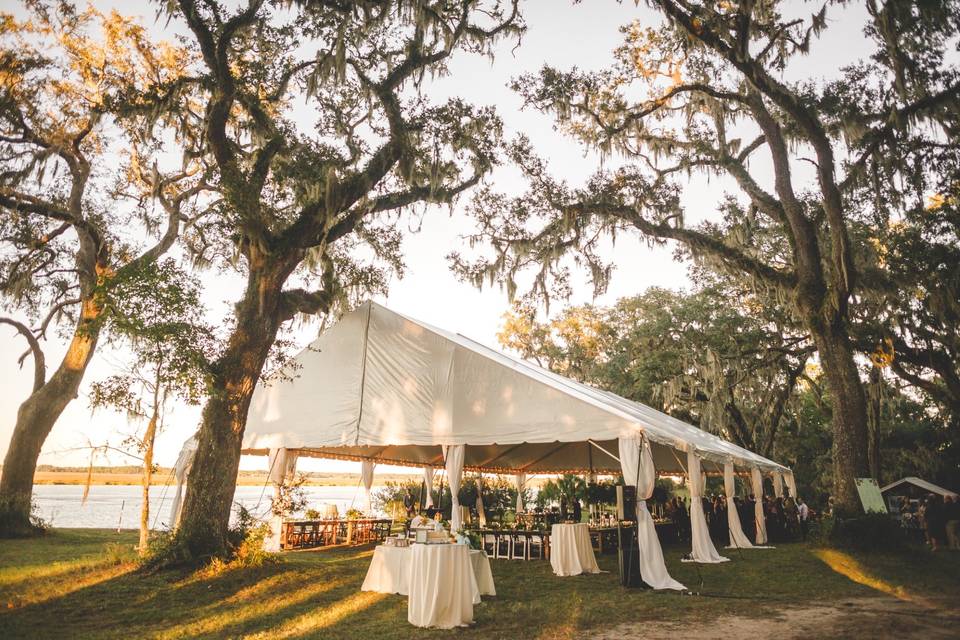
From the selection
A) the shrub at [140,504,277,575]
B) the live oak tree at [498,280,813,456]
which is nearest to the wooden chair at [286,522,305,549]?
the shrub at [140,504,277,575]

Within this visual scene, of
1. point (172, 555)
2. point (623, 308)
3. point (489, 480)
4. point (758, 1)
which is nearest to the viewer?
point (172, 555)

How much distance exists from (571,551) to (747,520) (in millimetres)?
8811

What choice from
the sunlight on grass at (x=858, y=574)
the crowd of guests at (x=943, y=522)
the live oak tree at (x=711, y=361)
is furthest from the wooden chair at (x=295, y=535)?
the crowd of guests at (x=943, y=522)

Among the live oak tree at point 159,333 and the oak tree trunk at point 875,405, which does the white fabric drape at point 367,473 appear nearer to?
the live oak tree at point 159,333

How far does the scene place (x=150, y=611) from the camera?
5.66 metres

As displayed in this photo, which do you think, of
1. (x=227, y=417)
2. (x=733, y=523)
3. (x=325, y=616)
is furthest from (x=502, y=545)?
(x=325, y=616)

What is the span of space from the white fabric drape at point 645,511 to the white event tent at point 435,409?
16 mm

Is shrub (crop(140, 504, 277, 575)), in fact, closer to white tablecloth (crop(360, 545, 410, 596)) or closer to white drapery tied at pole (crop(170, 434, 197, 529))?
white tablecloth (crop(360, 545, 410, 596))

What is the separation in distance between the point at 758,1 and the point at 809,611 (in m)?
8.35

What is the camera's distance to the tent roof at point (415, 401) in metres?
8.80

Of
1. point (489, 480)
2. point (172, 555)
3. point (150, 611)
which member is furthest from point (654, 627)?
point (489, 480)

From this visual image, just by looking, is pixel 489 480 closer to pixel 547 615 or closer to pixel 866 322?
pixel 866 322

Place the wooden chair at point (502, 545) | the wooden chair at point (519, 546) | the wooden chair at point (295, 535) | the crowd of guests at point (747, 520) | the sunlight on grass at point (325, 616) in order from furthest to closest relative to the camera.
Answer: the crowd of guests at point (747, 520), the wooden chair at point (295, 535), the wooden chair at point (502, 545), the wooden chair at point (519, 546), the sunlight on grass at point (325, 616)

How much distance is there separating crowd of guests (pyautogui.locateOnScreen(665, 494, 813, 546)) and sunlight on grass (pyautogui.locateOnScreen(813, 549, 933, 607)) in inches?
203
